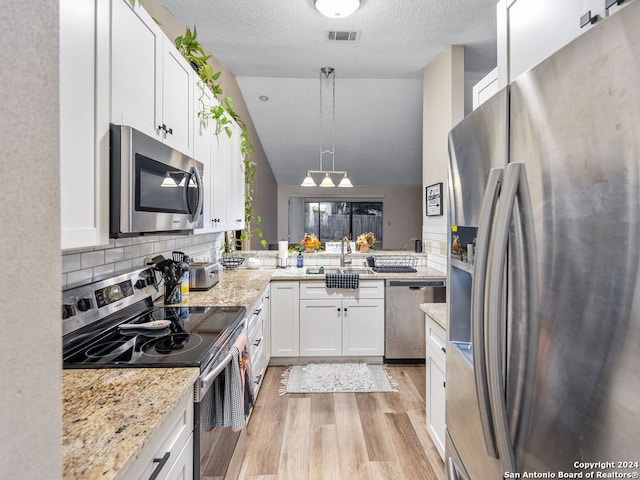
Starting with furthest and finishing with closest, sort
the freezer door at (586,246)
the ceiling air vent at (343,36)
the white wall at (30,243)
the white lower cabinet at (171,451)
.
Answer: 1. the ceiling air vent at (343,36)
2. the white lower cabinet at (171,451)
3. the freezer door at (586,246)
4. the white wall at (30,243)

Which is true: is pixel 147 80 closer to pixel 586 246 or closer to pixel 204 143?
pixel 204 143

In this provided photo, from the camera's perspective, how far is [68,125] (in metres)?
0.99

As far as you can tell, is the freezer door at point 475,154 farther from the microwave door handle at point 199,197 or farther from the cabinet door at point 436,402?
the microwave door handle at point 199,197

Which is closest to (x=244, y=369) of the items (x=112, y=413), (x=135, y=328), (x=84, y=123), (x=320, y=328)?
(x=135, y=328)

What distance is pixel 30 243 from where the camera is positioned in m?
0.38

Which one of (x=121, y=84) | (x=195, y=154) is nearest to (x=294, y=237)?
(x=195, y=154)

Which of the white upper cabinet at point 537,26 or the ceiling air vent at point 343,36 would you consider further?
the ceiling air vent at point 343,36

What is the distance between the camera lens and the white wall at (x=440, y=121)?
3242 mm

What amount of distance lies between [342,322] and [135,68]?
8.43 ft

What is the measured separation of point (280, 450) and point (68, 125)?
194cm

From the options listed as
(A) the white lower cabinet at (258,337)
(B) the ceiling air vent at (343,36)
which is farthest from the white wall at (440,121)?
(A) the white lower cabinet at (258,337)

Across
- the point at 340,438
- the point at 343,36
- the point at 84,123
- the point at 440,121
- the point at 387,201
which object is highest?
the point at 343,36

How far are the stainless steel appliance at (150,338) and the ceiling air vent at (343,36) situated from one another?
2.51 metres

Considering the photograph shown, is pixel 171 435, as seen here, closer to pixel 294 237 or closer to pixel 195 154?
pixel 195 154
